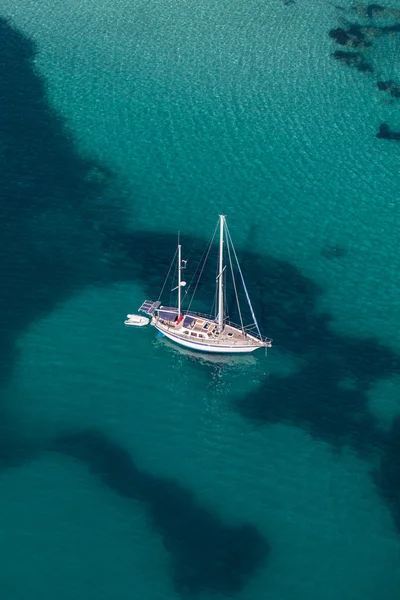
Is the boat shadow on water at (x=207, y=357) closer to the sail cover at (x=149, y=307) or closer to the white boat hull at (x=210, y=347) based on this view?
the white boat hull at (x=210, y=347)

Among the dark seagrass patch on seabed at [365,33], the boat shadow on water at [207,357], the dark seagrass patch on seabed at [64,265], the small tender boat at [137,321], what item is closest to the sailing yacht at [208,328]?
the boat shadow on water at [207,357]

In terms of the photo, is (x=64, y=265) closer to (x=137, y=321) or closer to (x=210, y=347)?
(x=137, y=321)

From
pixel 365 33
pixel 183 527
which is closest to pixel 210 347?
pixel 183 527

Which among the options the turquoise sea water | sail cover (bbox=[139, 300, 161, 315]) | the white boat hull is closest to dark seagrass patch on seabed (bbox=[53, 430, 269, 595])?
the turquoise sea water

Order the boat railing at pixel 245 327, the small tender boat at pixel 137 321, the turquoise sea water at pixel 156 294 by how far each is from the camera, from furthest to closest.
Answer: the small tender boat at pixel 137 321 < the boat railing at pixel 245 327 < the turquoise sea water at pixel 156 294

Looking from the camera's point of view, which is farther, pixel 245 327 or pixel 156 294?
pixel 156 294

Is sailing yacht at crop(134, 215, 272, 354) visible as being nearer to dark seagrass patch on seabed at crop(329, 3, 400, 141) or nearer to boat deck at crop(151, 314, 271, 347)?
boat deck at crop(151, 314, 271, 347)

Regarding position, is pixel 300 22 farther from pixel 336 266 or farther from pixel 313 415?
pixel 313 415

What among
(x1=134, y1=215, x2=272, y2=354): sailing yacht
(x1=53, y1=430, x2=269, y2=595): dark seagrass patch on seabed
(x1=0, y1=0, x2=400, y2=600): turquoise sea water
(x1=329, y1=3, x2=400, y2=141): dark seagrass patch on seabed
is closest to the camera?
(x1=53, y1=430, x2=269, y2=595): dark seagrass patch on seabed
